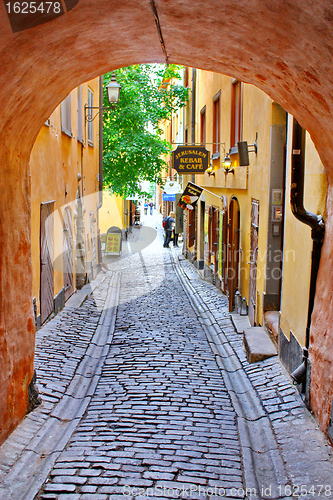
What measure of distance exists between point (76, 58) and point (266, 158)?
15.5 feet

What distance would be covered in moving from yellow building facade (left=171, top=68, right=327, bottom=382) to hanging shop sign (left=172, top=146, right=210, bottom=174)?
1.39ft

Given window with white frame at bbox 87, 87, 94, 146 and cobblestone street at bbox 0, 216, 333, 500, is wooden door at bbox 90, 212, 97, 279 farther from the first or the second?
cobblestone street at bbox 0, 216, 333, 500

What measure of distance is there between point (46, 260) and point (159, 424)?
471cm

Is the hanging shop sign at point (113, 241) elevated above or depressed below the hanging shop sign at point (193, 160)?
below

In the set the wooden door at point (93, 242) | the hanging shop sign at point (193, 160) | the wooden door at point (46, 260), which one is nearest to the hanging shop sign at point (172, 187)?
the wooden door at point (93, 242)

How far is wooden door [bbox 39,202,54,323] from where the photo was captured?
28.4ft

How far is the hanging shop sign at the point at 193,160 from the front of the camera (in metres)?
13.8

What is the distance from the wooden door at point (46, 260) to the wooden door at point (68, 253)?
1603 millimetres

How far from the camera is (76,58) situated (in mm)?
4406

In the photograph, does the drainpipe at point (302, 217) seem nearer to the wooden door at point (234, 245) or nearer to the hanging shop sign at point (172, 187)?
the wooden door at point (234, 245)

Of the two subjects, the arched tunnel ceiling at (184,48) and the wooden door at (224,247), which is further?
the wooden door at (224,247)

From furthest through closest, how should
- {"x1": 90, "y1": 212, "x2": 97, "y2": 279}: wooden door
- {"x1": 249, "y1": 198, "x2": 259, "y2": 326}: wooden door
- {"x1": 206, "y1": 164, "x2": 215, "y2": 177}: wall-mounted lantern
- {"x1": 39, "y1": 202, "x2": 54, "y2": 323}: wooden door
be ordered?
{"x1": 90, "y1": 212, "x2": 97, "y2": 279}: wooden door
{"x1": 206, "y1": 164, "x2": 215, "y2": 177}: wall-mounted lantern
{"x1": 249, "y1": 198, "x2": 259, "y2": 326}: wooden door
{"x1": 39, "y1": 202, "x2": 54, "y2": 323}: wooden door

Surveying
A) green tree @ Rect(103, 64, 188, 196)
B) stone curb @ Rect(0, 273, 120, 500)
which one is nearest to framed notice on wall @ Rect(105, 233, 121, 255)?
green tree @ Rect(103, 64, 188, 196)

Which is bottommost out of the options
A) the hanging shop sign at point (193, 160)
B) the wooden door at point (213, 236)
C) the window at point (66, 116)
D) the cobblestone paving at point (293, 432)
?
the cobblestone paving at point (293, 432)
